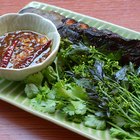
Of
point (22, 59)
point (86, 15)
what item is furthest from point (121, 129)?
point (86, 15)

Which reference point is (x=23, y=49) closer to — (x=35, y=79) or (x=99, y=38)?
(x=35, y=79)

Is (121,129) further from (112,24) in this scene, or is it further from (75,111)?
(112,24)

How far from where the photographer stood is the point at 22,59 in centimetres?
142

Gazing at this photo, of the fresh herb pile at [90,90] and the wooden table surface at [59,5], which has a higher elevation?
the fresh herb pile at [90,90]

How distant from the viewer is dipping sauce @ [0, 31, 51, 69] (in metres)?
1.41

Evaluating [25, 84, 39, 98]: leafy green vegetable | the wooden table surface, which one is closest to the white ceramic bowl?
[25, 84, 39, 98]: leafy green vegetable

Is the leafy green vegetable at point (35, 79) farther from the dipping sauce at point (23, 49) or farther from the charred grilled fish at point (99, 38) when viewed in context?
the charred grilled fish at point (99, 38)

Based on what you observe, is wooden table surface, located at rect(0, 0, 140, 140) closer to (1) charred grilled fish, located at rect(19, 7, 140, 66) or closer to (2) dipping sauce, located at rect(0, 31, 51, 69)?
(2) dipping sauce, located at rect(0, 31, 51, 69)

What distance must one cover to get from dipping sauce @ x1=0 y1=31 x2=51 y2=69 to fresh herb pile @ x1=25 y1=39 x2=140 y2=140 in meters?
0.06

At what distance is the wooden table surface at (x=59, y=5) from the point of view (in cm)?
127

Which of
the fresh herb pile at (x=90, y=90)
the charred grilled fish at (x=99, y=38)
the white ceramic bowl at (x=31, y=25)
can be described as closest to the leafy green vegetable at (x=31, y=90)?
the fresh herb pile at (x=90, y=90)

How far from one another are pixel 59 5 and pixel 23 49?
19.9 inches

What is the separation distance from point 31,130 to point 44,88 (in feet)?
0.46

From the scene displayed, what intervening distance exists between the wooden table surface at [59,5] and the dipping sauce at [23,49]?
0.15 metres
